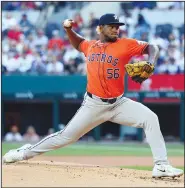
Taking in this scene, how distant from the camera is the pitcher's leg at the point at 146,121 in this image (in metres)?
6.80

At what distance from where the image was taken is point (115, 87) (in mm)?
6922

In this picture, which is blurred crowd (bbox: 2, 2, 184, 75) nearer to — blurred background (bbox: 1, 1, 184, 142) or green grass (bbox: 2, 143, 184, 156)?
blurred background (bbox: 1, 1, 184, 142)

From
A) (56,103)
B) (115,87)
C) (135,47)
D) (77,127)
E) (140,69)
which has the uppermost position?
(135,47)

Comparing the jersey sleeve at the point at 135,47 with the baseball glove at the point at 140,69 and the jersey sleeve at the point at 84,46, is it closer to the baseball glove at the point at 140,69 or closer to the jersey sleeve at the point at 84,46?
the baseball glove at the point at 140,69

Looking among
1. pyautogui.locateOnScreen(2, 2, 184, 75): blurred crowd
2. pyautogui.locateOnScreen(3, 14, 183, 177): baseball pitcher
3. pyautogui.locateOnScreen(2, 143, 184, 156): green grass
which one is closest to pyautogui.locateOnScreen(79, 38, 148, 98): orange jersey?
pyautogui.locateOnScreen(3, 14, 183, 177): baseball pitcher

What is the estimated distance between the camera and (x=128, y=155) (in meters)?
13.8

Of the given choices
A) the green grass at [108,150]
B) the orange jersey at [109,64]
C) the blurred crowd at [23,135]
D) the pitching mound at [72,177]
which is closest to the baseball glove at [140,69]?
the orange jersey at [109,64]

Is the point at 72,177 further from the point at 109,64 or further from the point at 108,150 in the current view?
the point at 108,150

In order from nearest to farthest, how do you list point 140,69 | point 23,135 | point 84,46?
point 140,69
point 84,46
point 23,135

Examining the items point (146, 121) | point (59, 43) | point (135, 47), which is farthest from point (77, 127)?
point (59, 43)

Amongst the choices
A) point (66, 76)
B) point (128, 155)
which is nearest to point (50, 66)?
point (66, 76)

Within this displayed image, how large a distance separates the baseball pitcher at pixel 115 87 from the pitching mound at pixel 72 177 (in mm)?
325

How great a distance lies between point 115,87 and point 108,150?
7.95 meters

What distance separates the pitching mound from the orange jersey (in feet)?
2.89
